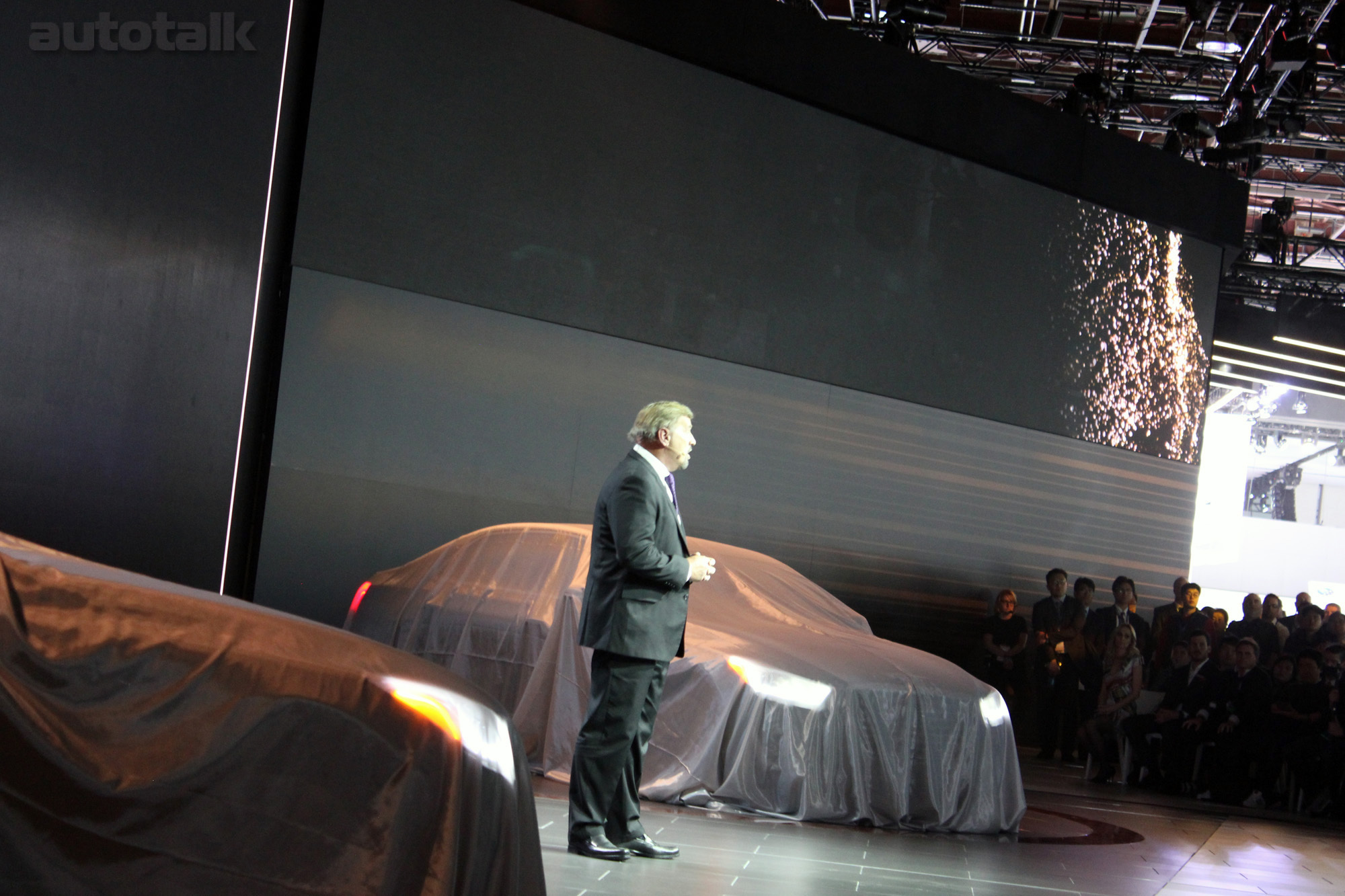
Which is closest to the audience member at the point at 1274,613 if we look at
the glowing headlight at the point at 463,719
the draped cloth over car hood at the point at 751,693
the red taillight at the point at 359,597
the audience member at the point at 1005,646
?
the audience member at the point at 1005,646

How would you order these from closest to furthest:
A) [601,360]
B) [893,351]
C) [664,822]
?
[664,822]
[601,360]
[893,351]

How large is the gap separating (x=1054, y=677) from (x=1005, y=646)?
46 centimetres

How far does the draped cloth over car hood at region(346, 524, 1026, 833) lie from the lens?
5000 millimetres

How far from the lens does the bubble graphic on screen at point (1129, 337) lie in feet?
33.3

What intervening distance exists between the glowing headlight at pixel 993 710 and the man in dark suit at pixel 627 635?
202cm

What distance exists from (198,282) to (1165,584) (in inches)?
334

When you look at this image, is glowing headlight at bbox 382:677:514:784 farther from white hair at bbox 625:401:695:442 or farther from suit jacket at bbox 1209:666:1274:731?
suit jacket at bbox 1209:666:1274:731

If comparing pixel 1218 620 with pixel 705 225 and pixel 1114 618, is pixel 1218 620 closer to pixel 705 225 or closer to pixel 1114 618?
pixel 1114 618

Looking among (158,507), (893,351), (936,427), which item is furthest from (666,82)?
(158,507)

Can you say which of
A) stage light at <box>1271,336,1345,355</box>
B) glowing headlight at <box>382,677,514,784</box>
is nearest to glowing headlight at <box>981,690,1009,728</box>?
glowing headlight at <box>382,677,514,784</box>

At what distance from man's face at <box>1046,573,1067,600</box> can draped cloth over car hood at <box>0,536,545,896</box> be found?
8454 millimetres

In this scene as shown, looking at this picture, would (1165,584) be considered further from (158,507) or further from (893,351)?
(158,507)

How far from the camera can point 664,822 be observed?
463 cm

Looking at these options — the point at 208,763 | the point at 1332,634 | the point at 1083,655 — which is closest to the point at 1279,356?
the point at 1332,634
